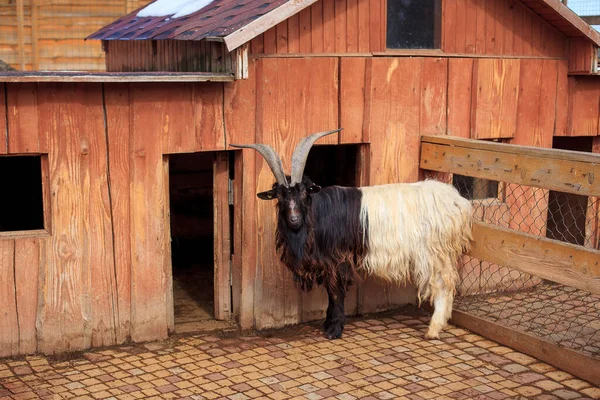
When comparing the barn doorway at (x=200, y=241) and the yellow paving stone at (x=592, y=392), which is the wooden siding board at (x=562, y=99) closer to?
the yellow paving stone at (x=592, y=392)

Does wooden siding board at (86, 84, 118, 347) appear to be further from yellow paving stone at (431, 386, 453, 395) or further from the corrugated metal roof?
yellow paving stone at (431, 386, 453, 395)

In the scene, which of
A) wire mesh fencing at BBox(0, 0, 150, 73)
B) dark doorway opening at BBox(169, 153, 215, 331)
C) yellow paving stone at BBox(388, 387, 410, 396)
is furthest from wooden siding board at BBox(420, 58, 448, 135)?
wire mesh fencing at BBox(0, 0, 150, 73)

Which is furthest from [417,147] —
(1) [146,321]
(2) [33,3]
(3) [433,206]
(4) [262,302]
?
(2) [33,3]

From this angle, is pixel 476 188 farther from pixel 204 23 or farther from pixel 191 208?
pixel 191 208

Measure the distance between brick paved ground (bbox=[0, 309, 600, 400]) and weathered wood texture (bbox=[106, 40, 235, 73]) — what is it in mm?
2778

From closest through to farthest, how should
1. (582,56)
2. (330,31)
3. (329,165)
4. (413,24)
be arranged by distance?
(330,31) < (413,24) < (582,56) < (329,165)

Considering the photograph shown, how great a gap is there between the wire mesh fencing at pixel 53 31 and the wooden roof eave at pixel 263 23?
678cm

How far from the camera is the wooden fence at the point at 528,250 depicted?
7062 millimetres

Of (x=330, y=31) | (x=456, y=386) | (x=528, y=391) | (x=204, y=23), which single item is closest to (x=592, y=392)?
(x=528, y=391)

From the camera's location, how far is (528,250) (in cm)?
757

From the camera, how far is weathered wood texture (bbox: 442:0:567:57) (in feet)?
29.1

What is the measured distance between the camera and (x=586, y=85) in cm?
977

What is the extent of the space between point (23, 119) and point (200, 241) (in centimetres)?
573

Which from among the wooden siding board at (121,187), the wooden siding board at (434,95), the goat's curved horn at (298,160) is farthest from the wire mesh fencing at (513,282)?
the wooden siding board at (121,187)
